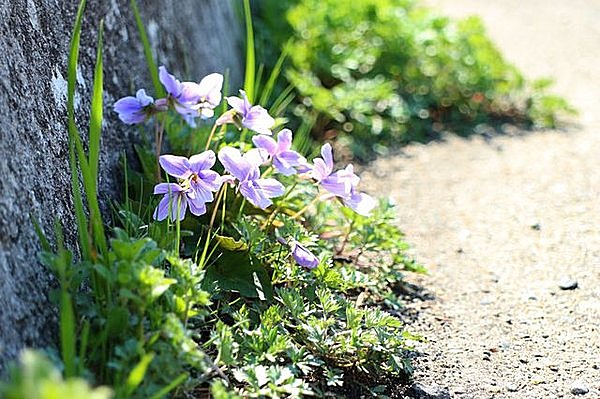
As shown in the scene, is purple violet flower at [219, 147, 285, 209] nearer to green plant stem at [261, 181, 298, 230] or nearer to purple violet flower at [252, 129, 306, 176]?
purple violet flower at [252, 129, 306, 176]

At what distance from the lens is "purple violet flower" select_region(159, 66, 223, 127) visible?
2227 mm

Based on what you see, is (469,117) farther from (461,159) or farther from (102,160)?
(102,160)

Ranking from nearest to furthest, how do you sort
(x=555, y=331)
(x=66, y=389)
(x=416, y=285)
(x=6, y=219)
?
(x=66, y=389), (x=6, y=219), (x=555, y=331), (x=416, y=285)

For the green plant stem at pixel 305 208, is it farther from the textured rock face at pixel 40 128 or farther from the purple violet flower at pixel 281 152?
the textured rock face at pixel 40 128

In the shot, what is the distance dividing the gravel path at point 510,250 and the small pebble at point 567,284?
0.5 inches

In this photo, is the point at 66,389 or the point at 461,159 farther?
the point at 461,159

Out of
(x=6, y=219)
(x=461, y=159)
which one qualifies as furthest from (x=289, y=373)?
(x=461, y=159)

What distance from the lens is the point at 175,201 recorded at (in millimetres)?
2105

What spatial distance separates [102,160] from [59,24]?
36 centimetres

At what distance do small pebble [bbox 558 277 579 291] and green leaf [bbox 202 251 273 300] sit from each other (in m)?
0.99

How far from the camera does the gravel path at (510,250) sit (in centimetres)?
229

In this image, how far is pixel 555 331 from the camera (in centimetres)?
248

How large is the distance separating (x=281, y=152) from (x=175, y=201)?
35 centimetres

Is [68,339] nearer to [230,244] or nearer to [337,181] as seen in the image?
[230,244]
